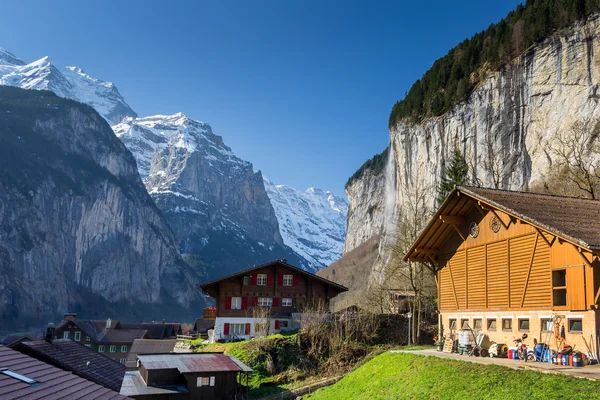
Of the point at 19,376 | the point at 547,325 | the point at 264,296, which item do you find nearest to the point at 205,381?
the point at 547,325

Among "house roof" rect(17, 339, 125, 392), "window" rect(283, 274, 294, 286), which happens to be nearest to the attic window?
"house roof" rect(17, 339, 125, 392)

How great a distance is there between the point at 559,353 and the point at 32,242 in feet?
623

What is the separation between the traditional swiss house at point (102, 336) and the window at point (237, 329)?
4325 centimetres

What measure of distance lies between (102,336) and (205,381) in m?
69.8

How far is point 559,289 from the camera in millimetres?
23297

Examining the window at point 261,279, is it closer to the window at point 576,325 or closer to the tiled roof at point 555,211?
the tiled roof at point 555,211

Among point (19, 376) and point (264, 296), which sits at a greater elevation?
point (264, 296)

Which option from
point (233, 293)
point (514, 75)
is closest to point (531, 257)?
point (233, 293)

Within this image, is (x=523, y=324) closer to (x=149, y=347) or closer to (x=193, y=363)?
(x=193, y=363)

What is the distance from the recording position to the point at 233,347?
1748 inches

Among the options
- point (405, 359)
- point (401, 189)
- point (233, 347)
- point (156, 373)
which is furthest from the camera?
point (401, 189)

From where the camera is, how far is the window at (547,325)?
23.5 m

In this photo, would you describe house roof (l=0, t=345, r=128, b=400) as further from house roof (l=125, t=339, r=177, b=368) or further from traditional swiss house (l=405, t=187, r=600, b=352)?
house roof (l=125, t=339, r=177, b=368)

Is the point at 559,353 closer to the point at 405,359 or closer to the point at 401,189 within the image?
the point at 405,359
